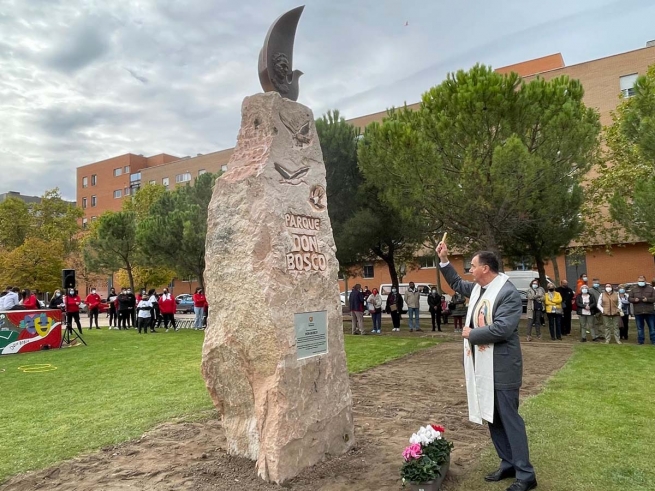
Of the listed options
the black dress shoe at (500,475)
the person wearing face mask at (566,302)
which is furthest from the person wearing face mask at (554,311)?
the black dress shoe at (500,475)

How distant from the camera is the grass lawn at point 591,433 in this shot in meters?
3.93

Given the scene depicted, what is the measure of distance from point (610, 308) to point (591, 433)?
27.8 feet

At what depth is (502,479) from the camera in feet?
13.0

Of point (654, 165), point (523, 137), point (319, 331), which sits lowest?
point (319, 331)

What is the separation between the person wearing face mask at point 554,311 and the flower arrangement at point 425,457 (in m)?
10.5

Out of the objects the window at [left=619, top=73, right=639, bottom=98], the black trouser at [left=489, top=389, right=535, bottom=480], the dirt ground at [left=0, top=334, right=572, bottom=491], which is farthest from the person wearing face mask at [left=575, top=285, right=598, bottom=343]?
the window at [left=619, top=73, right=639, bottom=98]

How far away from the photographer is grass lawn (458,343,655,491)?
3932 millimetres

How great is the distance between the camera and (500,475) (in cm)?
395

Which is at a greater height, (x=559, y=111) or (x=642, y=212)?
(x=559, y=111)

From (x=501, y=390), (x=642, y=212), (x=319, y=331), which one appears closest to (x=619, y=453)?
(x=501, y=390)

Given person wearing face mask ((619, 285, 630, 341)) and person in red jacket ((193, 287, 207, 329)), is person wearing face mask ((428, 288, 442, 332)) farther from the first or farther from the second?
person in red jacket ((193, 287, 207, 329))

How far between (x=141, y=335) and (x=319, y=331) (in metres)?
14.0

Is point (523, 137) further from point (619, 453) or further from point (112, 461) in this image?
point (112, 461)

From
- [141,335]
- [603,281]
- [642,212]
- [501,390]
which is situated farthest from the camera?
[603,281]
